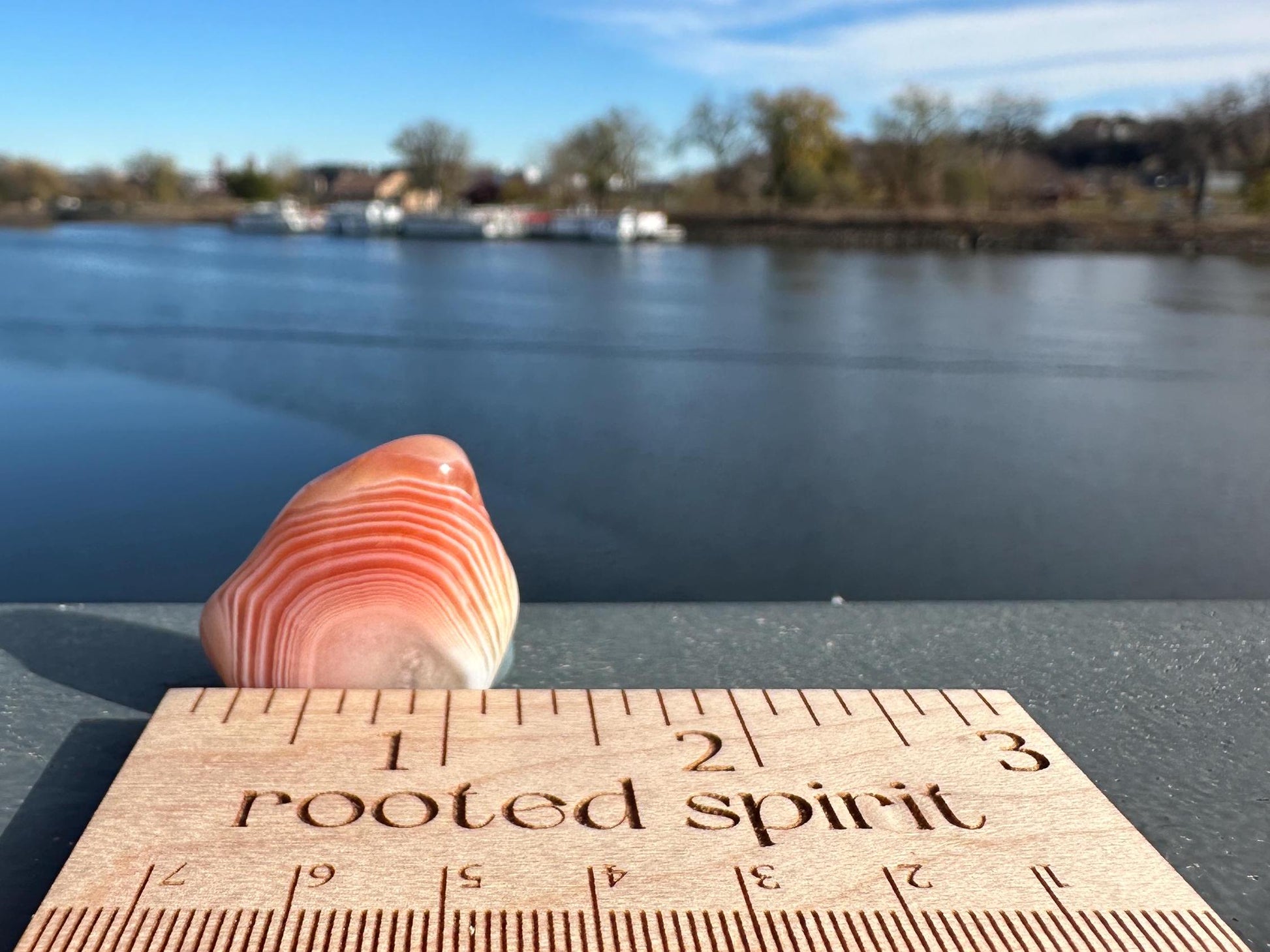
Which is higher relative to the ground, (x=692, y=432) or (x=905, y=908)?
(x=905, y=908)

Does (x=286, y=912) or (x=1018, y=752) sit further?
(x=1018, y=752)

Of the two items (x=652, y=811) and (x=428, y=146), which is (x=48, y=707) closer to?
(x=652, y=811)

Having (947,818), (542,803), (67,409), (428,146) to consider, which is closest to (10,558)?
(67,409)

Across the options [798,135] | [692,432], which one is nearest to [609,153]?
[798,135]

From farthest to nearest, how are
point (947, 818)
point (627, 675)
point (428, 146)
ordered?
1. point (428, 146)
2. point (627, 675)
3. point (947, 818)

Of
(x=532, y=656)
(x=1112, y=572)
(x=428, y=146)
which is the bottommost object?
(x=1112, y=572)

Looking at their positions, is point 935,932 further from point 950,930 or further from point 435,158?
point 435,158

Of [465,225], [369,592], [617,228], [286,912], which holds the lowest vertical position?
[286,912]
